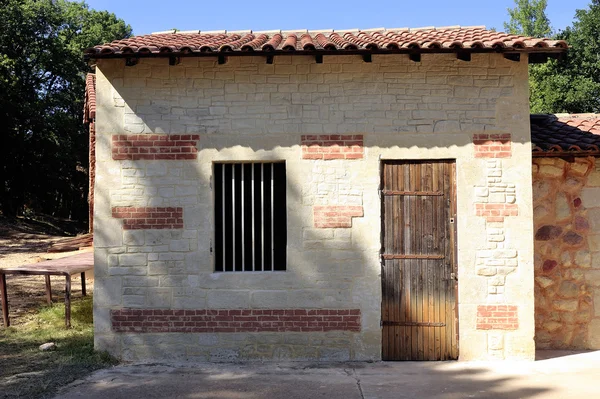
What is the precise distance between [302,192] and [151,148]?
1955 millimetres

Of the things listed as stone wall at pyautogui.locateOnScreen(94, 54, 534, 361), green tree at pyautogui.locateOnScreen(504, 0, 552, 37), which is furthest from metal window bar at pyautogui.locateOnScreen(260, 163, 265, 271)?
green tree at pyautogui.locateOnScreen(504, 0, 552, 37)

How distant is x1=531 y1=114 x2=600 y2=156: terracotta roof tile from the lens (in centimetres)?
718

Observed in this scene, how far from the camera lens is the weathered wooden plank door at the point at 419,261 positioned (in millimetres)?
6797

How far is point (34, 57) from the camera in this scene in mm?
29469

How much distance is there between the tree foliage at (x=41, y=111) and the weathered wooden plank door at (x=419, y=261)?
24.8 meters

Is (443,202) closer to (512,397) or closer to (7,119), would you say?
(512,397)

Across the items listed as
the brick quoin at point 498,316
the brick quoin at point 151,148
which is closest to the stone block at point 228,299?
the brick quoin at point 151,148

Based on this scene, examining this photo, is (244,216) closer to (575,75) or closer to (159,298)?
(159,298)

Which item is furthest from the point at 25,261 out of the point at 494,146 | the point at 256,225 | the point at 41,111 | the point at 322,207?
the point at 41,111

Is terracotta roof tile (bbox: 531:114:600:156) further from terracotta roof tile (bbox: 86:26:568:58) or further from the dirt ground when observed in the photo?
the dirt ground

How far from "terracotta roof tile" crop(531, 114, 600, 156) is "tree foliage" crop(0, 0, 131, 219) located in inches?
992

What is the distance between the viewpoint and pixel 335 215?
679cm

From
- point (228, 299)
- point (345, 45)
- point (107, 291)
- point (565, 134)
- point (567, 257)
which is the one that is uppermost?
point (345, 45)

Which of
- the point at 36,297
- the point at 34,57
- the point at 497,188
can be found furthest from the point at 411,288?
the point at 34,57
